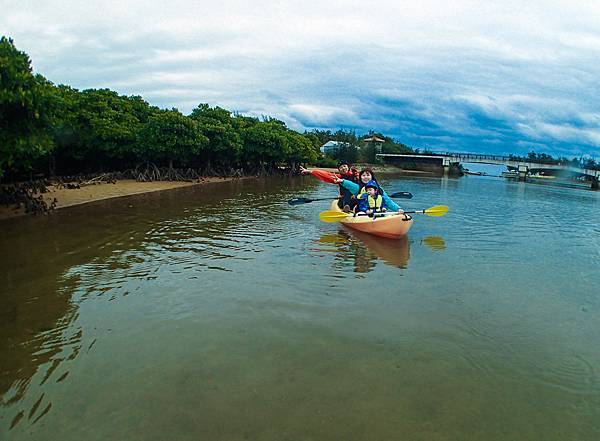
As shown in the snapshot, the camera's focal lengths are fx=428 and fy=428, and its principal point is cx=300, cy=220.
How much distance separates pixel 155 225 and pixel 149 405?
30.7 ft

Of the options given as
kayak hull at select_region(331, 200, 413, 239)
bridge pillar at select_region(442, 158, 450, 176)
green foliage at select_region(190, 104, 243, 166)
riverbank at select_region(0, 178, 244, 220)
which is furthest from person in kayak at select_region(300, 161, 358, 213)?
bridge pillar at select_region(442, 158, 450, 176)

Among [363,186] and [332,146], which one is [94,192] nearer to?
[363,186]

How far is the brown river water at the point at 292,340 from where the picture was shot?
3.93 m

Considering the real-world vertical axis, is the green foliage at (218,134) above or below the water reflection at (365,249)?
above

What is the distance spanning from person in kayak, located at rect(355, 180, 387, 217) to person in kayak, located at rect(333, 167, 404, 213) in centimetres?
14

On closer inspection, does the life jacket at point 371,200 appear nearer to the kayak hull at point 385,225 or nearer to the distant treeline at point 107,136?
the kayak hull at point 385,225

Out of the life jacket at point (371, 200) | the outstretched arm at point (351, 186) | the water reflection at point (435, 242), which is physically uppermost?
the outstretched arm at point (351, 186)

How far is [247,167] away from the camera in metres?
38.7

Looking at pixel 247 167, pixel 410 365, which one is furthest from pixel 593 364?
pixel 247 167

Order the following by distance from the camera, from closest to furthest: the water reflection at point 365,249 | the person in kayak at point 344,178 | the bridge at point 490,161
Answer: the water reflection at point 365,249, the person in kayak at point 344,178, the bridge at point 490,161

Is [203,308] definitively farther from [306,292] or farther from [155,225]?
[155,225]

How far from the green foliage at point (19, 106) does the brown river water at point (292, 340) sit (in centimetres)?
250

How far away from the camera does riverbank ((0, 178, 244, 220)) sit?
46.1ft

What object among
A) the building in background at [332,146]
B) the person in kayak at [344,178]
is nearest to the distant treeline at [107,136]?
the person in kayak at [344,178]
